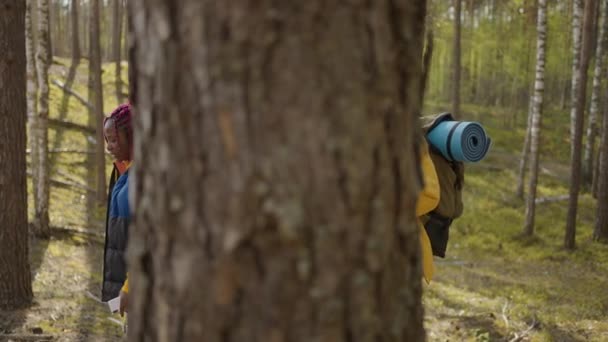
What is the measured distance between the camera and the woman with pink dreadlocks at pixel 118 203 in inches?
127

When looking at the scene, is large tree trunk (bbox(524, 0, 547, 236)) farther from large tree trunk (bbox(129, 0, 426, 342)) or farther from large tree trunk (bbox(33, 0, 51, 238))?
large tree trunk (bbox(129, 0, 426, 342))

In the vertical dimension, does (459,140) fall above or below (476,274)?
above

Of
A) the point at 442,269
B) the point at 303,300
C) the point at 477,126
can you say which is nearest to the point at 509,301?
the point at 442,269

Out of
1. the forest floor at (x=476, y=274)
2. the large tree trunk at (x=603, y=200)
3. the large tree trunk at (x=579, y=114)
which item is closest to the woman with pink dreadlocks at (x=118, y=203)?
the forest floor at (x=476, y=274)

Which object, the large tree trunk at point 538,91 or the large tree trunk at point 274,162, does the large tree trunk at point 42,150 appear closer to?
the large tree trunk at point 274,162

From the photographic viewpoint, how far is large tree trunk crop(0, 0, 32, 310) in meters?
5.61

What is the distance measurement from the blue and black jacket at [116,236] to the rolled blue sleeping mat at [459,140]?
1.62 metres

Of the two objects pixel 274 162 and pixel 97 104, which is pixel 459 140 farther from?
pixel 97 104

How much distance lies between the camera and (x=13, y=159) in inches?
229

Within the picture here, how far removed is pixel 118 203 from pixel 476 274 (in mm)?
8620

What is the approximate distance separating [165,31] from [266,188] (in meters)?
0.40

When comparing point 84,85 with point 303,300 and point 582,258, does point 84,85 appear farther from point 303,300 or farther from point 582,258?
point 303,300

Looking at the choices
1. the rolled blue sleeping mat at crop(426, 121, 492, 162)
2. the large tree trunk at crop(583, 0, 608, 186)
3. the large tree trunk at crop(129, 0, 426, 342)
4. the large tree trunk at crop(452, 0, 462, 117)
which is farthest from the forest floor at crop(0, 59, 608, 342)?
the large tree trunk at crop(129, 0, 426, 342)

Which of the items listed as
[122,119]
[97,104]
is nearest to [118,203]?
[122,119]
